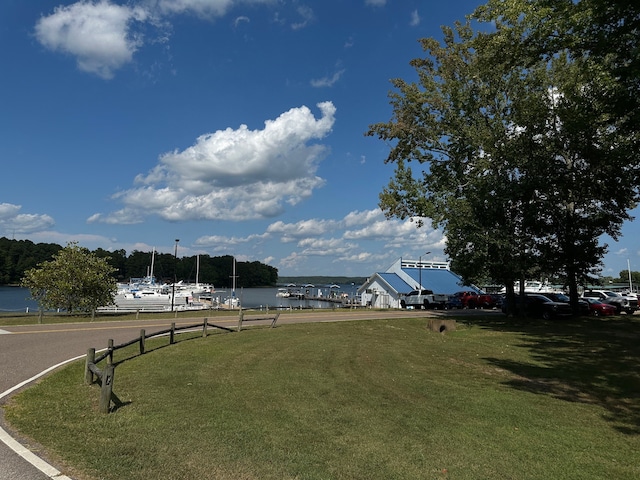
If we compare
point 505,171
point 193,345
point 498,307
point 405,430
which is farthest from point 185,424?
point 498,307

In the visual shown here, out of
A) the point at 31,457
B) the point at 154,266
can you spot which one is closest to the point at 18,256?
the point at 154,266

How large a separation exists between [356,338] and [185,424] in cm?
1303

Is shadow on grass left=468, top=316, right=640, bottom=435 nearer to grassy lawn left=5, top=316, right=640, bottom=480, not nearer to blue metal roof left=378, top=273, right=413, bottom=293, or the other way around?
grassy lawn left=5, top=316, right=640, bottom=480

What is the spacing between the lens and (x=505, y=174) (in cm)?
2794

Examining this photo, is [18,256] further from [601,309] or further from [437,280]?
[601,309]

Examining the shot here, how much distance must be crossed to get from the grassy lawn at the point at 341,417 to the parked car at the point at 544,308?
1755cm

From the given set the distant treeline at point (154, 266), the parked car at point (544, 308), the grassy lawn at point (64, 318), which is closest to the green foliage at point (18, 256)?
the distant treeline at point (154, 266)

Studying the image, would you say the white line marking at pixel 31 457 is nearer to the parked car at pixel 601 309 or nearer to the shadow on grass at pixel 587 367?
the shadow on grass at pixel 587 367

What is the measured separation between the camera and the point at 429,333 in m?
23.4

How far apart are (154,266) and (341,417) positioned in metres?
144

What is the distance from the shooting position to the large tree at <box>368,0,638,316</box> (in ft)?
86.5

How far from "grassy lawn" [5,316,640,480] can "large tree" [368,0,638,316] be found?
43.2 feet

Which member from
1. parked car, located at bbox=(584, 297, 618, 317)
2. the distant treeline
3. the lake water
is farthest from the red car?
the distant treeline

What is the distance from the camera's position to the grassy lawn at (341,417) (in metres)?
5.67
